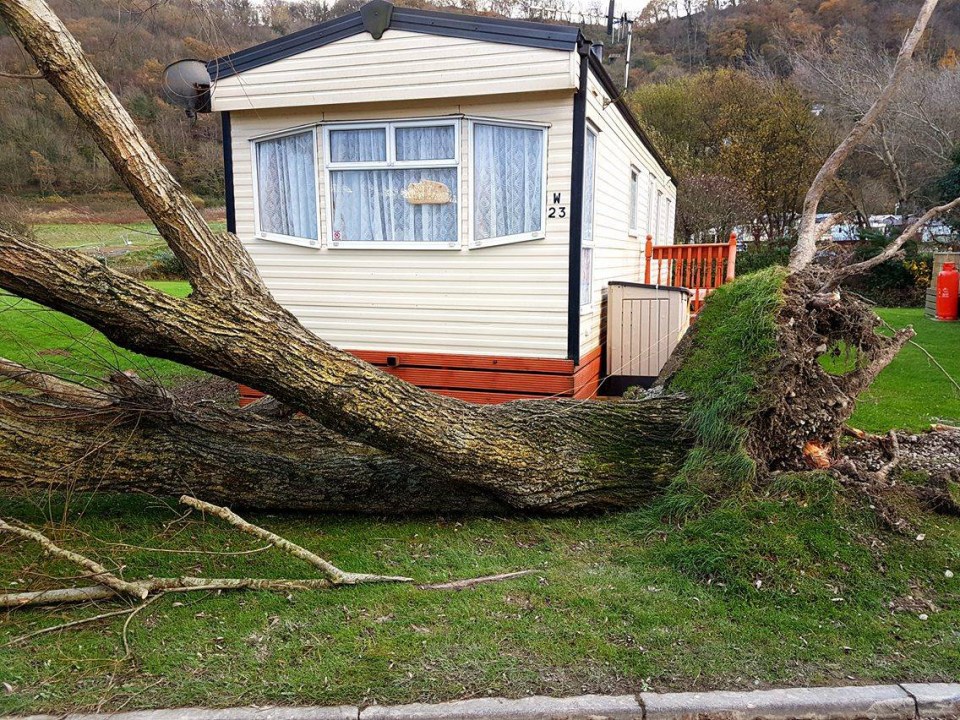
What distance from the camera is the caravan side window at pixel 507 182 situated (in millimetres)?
6691

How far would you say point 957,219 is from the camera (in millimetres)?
18594

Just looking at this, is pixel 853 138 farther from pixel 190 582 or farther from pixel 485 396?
pixel 190 582

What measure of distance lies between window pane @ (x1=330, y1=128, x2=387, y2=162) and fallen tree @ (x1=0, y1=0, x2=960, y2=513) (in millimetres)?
3168

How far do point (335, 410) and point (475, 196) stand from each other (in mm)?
3521

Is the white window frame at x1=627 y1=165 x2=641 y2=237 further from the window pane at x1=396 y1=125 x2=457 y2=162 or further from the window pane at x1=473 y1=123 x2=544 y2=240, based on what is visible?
the window pane at x1=396 y1=125 x2=457 y2=162

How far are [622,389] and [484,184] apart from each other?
2974mm

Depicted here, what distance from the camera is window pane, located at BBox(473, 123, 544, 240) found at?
→ 6699 millimetres

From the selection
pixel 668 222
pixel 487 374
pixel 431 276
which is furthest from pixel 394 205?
pixel 668 222

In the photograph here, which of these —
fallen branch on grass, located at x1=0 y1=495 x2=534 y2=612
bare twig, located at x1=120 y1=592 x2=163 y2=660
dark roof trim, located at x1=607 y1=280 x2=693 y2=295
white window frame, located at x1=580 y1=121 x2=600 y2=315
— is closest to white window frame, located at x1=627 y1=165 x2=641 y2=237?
dark roof trim, located at x1=607 y1=280 x2=693 y2=295

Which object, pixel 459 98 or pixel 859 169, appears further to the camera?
pixel 859 169

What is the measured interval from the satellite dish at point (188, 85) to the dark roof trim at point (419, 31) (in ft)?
0.45

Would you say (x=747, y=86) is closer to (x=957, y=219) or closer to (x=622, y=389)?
(x=957, y=219)

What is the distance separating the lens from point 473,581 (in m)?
3.71

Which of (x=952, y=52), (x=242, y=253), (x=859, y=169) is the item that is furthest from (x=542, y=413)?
(x=952, y=52)
